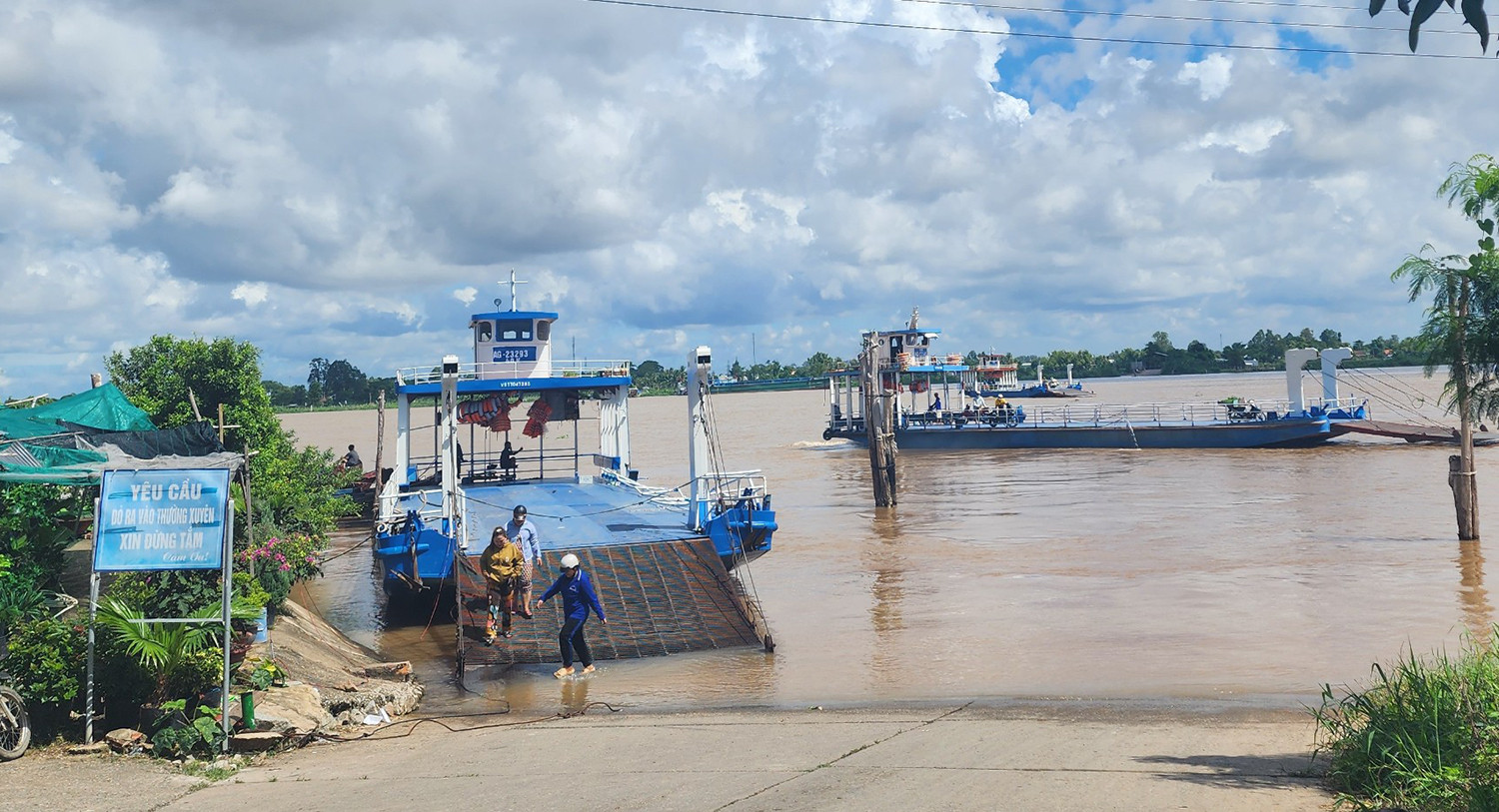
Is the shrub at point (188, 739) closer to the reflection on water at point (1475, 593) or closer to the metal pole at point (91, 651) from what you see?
the metal pole at point (91, 651)

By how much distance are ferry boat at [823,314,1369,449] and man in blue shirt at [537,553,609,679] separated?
2662 centimetres

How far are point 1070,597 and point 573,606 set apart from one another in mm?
8574

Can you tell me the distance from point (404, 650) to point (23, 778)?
24.9 feet

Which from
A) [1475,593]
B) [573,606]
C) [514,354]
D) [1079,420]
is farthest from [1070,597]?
[1079,420]

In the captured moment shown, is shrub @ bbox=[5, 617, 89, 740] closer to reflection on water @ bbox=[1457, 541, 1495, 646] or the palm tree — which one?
the palm tree

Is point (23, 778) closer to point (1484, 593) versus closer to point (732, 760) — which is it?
point (732, 760)

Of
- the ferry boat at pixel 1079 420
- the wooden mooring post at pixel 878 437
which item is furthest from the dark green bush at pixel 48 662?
the ferry boat at pixel 1079 420

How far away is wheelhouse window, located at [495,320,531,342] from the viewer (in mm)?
21609

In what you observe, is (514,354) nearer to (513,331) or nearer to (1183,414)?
(513,331)

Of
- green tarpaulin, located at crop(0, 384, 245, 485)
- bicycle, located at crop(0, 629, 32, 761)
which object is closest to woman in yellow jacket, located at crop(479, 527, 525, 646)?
green tarpaulin, located at crop(0, 384, 245, 485)

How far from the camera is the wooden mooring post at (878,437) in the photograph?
29656 millimetres

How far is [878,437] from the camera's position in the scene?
29.6 metres

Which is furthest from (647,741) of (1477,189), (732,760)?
(1477,189)

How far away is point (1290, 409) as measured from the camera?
145 ft
